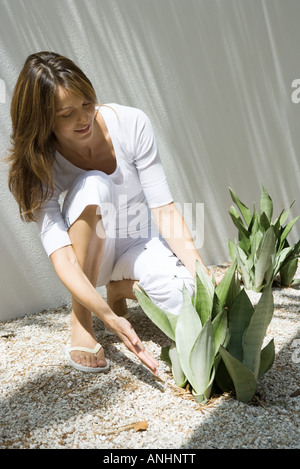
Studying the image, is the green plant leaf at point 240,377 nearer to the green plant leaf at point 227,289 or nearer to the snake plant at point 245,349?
the snake plant at point 245,349

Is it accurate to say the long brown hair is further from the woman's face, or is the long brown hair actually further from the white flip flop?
the white flip flop

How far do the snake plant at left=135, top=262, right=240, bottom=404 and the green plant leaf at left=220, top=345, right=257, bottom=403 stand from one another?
0.06 m

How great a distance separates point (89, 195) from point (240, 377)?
79cm

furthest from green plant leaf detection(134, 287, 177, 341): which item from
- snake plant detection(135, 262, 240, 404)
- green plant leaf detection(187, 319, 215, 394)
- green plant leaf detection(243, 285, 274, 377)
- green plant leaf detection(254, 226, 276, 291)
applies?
green plant leaf detection(254, 226, 276, 291)

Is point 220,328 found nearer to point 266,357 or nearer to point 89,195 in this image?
point 266,357

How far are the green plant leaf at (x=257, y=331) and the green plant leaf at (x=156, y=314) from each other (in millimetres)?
239

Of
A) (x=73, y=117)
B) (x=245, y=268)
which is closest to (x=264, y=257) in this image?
(x=245, y=268)

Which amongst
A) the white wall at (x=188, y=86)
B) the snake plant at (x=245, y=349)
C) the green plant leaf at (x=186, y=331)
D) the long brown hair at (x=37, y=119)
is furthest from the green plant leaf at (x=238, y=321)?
the white wall at (x=188, y=86)

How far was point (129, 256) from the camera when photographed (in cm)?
211

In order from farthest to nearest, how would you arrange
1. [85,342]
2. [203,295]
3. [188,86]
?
[188,86], [85,342], [203,295]

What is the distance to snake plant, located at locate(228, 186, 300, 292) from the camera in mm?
2547

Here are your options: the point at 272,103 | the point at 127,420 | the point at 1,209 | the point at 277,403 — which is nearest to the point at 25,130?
the point at 1,209

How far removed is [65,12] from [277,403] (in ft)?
6.61
